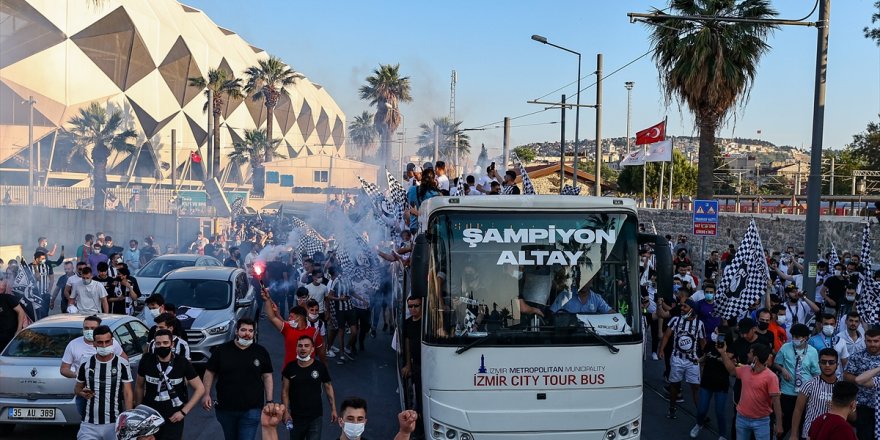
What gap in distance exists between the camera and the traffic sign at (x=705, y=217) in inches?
720

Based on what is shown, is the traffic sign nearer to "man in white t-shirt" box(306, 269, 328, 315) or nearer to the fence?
"man in white t-shirt" box(306, 269, 328, 315)

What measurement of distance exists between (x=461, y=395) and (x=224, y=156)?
84910mm

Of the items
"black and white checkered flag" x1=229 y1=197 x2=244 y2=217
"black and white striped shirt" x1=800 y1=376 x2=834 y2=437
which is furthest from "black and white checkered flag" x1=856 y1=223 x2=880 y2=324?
"black and white checkered flag" x1=229 y1=197 x2=244 y2=217

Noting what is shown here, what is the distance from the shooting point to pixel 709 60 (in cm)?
2338

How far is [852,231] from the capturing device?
22.3 meters

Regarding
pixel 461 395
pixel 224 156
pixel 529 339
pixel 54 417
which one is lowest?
pixel 54 417

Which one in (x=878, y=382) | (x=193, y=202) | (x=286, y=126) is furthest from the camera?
(x=286, y=126)

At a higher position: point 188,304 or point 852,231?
point 852,231

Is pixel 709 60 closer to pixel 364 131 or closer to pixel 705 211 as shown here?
pixel 705 211

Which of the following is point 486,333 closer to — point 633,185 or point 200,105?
point 633,185

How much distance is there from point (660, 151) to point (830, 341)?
65.2 ft

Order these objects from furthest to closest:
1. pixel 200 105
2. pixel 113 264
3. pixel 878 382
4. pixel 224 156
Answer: pixel 224 156 < pixel 200 105 < pixel 113 264 < pixel 878 382

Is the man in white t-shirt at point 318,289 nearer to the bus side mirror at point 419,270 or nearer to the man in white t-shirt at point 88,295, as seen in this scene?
the man in white t-shirt at point 88,295

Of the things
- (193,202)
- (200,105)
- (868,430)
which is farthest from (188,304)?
(200,105)
